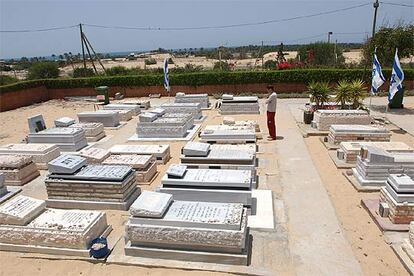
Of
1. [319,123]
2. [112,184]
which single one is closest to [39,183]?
[112,184]

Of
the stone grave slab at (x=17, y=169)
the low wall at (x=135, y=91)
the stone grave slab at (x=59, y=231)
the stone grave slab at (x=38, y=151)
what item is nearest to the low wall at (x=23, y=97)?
the low wall at (x=135, y=91)

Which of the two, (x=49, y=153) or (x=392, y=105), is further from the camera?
(x=392, y=105)

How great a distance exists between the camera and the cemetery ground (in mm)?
5278

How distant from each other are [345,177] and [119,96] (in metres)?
16.5

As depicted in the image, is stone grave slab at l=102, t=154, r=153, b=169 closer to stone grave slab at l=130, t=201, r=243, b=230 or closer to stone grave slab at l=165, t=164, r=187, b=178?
stone grave slab at l=165, t=164, r=187, b=178

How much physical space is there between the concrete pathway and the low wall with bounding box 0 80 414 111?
39.9ft

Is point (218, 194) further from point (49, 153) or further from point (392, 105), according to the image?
point (392, 105)

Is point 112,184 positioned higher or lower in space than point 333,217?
higher

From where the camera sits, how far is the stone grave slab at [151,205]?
5.61 m

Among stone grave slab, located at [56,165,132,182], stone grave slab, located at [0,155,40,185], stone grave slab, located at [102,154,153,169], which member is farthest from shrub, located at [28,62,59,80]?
stone grave slab, located at [56,165,132,182]

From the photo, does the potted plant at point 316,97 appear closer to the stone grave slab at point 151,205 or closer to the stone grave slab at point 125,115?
the stone grave slab at point 125,115

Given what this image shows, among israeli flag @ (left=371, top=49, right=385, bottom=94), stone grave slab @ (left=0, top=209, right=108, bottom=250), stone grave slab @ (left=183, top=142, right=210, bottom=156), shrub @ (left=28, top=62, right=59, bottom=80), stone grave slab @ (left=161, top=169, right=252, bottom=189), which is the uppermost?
israeli flag @ (left=371, top=49, right=385, bottom=94)

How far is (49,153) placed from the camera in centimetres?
1005

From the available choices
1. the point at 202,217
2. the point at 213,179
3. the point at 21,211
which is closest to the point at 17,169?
the point at 21,211
